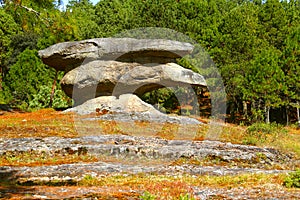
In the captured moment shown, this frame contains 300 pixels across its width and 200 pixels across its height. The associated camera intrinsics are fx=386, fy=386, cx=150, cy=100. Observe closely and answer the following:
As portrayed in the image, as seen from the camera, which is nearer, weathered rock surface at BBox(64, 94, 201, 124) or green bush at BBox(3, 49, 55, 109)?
weathered rock surface at BBox(64, 94, 201, 124)

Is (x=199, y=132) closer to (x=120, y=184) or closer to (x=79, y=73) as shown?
(x=79, y=73)

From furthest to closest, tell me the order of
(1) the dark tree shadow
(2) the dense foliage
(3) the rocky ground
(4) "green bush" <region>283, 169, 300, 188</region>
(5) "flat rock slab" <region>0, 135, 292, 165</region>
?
(2) the dense foliage
(5) "flat rock slab" <region>0, 135, 292, 165</region>
(4) "green bush" <region>283, 169, 300, 188</region>
(3) the rocky ground
(1) the dark tree shadow

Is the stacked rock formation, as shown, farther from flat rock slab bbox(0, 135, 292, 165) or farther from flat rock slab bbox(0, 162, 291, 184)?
flat rock slab bbox(0, 162, 291, 184)

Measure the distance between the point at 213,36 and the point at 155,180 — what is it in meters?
26.9

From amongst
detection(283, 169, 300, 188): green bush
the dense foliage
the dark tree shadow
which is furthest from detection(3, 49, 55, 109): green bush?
detection(283, 169, 300, 188): green bush

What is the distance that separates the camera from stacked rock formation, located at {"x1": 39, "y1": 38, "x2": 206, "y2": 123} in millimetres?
26594

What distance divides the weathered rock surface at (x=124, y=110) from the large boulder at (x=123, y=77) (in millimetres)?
716

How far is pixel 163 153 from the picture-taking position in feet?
50.5

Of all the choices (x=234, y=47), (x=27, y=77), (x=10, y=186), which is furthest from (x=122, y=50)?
(x=10, y=186)

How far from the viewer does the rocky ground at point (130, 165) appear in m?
9.55

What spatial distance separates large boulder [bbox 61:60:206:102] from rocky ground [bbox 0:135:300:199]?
8.90 m

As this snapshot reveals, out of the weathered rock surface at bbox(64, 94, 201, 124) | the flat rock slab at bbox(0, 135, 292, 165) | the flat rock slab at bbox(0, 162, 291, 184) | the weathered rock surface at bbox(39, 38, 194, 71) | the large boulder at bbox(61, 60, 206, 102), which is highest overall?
the weathered rock surface at bbox(39, 38, 194, 71)

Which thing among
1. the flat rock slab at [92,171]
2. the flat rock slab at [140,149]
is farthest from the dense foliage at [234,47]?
the flat rock slab at [92,171]

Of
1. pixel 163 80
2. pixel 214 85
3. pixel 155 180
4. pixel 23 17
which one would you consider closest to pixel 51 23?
pixel 23 17
